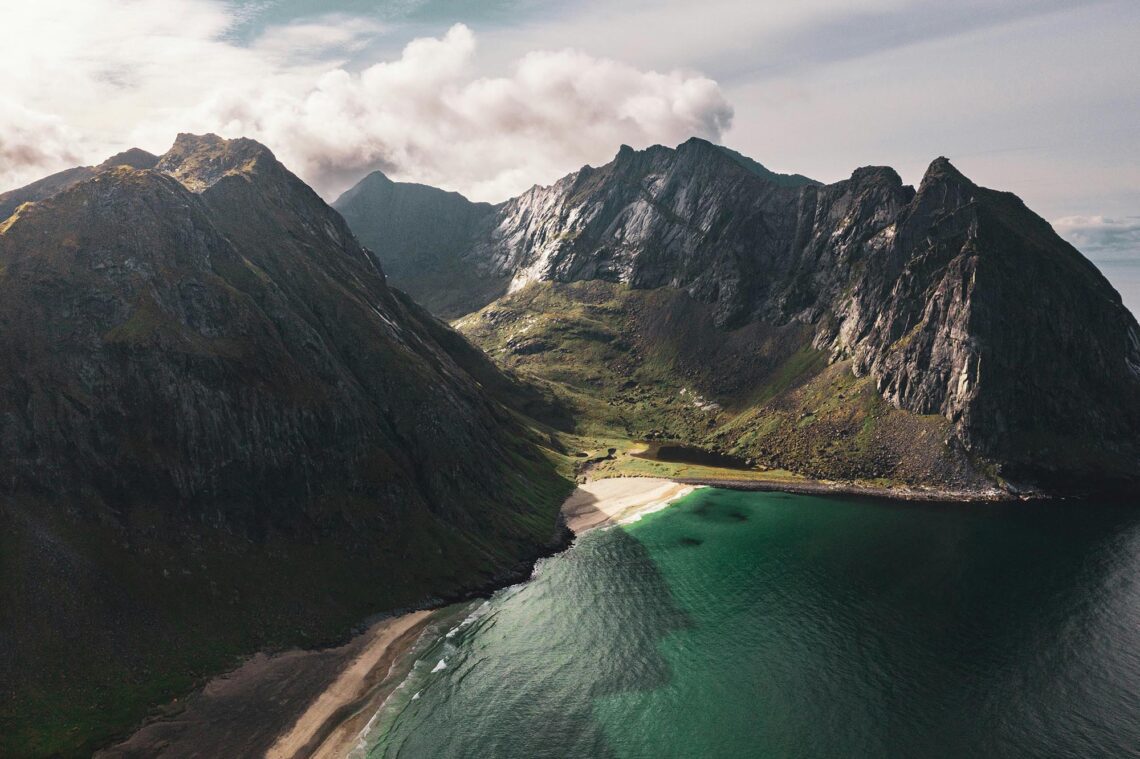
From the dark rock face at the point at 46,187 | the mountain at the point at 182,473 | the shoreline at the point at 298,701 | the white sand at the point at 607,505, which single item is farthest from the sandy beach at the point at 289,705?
the dark rock face at the point at 46,187

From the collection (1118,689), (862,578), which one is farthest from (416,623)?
(1118,689)

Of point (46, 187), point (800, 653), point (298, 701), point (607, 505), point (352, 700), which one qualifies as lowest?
point (800, 653)

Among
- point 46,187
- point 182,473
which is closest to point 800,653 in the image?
point 182,473

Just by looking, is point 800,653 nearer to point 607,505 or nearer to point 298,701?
point 298,701

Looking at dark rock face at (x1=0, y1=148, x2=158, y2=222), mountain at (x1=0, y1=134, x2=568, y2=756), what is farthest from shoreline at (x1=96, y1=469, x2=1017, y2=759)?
dark rock face at (x1=0, y1=148, x2=158, y2=222)

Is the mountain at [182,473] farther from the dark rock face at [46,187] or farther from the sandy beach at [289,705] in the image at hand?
the dark rock face at [46,187]

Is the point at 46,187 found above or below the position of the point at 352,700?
above

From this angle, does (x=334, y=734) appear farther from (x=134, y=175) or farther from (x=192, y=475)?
(x=134, y=175)
